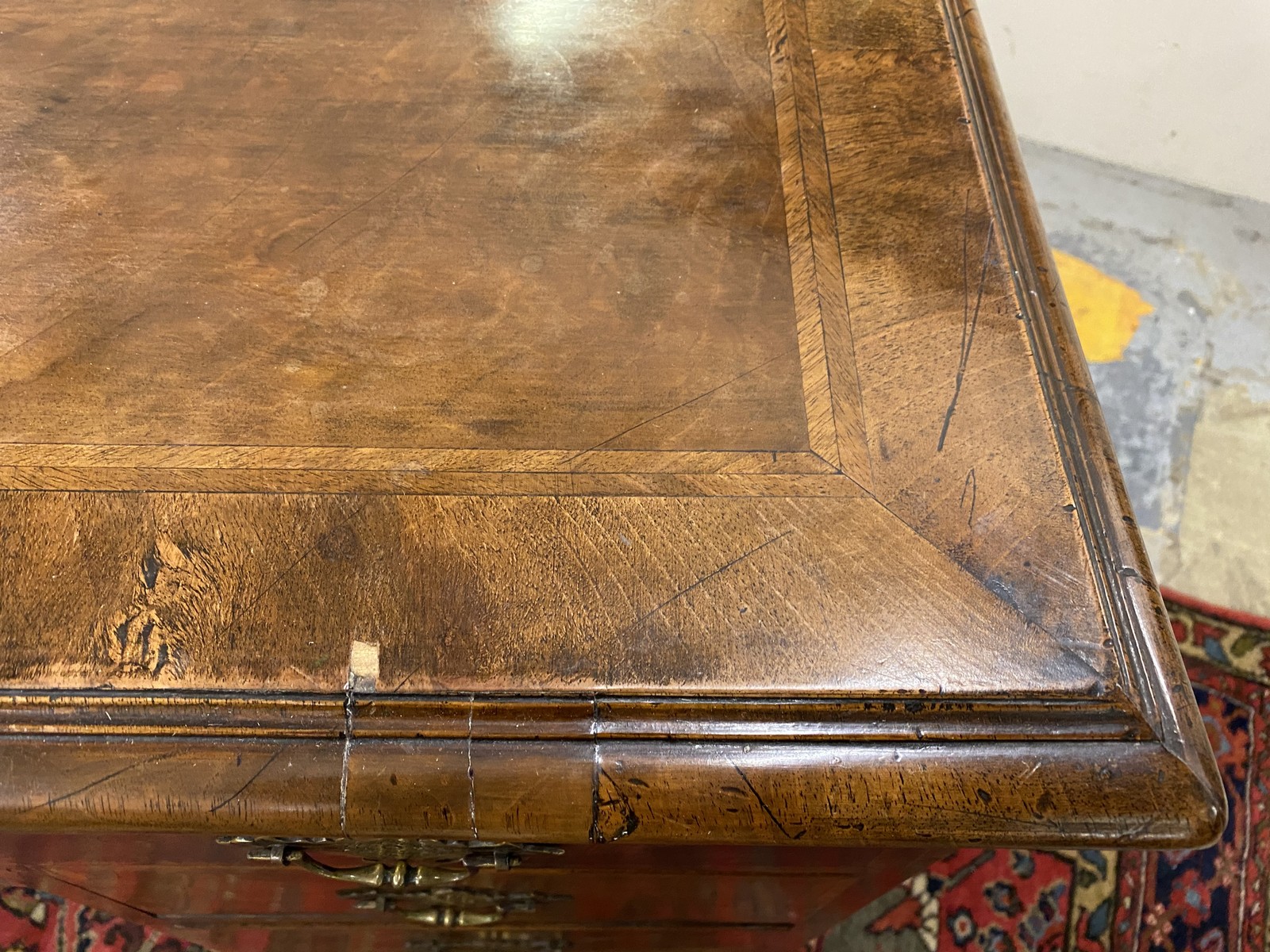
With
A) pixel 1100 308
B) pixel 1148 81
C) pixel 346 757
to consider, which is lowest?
pixel 346 757

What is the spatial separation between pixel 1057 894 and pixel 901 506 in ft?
2.60

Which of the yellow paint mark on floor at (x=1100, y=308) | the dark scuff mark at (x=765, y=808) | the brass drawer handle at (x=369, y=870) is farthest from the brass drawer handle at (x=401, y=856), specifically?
the yellow paint mark on floor at (x=1100, y=308)

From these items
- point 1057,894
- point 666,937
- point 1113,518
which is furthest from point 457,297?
point 1057,894

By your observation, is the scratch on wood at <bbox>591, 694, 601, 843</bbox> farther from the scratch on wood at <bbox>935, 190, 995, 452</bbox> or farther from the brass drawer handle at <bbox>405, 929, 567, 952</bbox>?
the brass drawer handle at <bbox>405, 929, 567, 952</bbox>

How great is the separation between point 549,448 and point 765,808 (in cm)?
19

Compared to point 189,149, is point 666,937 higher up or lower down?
lower down

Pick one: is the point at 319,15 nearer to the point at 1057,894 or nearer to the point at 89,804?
the point at 89,804

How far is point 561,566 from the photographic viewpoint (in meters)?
0.41

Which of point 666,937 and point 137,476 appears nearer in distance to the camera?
point 137,476

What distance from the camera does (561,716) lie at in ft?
1.25

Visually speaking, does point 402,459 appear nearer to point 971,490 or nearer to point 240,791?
point 240,791

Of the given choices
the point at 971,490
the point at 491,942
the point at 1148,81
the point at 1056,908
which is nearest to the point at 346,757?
the point at 971,490

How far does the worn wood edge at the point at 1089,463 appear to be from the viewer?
384 millimetres

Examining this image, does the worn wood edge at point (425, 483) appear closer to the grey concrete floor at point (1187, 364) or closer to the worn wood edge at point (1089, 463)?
the worn wood edge at point (1089, 463)
